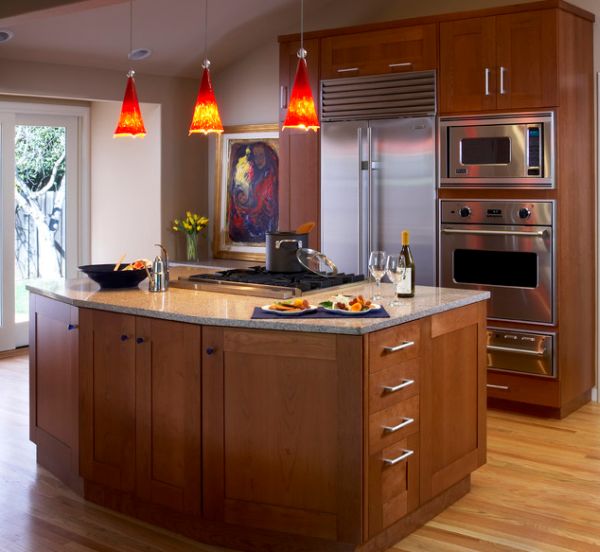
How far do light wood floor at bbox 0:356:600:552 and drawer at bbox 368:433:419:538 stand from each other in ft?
0.52

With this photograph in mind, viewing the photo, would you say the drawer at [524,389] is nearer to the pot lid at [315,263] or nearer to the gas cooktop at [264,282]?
the gas cooktop at [264,282]

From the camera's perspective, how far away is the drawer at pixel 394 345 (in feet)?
10.2

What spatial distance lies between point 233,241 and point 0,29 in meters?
2.31

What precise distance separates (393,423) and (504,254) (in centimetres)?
212

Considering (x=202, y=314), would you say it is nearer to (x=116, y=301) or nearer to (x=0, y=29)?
(x=116, y=301)

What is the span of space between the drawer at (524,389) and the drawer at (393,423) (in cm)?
186

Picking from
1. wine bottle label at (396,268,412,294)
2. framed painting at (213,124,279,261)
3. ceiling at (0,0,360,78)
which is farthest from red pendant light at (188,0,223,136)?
framed painting at (213,124,279,261)

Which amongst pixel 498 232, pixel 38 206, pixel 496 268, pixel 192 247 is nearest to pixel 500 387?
pixel 496 268

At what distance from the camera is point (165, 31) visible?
19.0 ft

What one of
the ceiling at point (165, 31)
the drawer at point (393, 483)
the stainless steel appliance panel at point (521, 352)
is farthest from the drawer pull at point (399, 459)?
the ceiling at point (165, 31)

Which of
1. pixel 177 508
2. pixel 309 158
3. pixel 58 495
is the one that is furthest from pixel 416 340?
pixel 309 158

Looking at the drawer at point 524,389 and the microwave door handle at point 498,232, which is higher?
the microwave door handle at point 498,232

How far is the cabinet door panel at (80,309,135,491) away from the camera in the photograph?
354 cm

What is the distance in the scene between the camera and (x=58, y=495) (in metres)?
3.84
